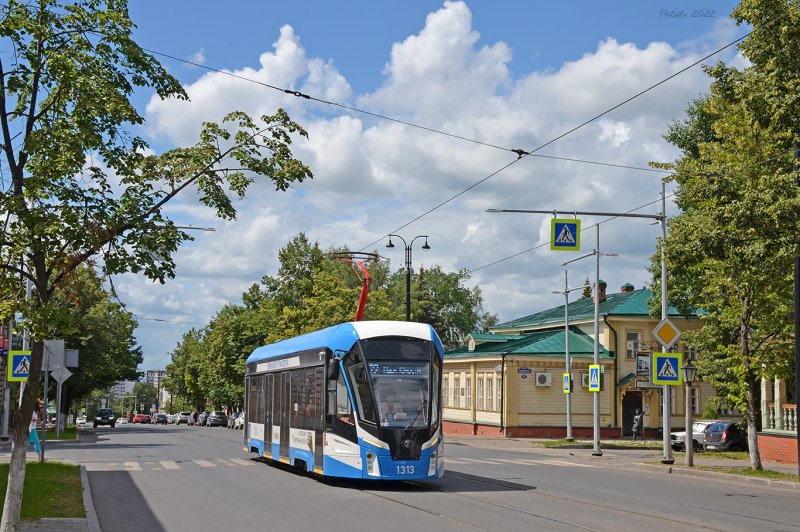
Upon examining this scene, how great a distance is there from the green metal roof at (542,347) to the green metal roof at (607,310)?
1.64m

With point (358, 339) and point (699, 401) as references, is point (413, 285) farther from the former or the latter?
point (358, 339)

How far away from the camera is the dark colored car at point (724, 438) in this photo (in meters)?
40.0

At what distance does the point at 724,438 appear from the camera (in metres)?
39.9

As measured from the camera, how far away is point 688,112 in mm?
46312

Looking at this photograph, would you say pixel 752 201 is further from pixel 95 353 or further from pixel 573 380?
pixel 95 353

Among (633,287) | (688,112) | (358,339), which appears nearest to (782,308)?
(358,339)

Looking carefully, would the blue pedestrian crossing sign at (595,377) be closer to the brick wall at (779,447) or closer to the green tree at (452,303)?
the brick wall at (779,447)

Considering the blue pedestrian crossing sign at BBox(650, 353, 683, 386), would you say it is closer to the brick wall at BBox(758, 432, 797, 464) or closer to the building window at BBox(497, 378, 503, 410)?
the brick wall at BBox(758, 432, 797, 464)

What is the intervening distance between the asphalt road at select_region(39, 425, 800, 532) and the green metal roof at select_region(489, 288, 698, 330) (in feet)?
87.5

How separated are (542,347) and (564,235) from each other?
28.5 meters

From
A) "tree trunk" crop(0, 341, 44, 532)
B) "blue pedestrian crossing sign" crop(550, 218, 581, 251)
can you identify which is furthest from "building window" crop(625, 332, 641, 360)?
"tree trunk" crop(0, 341, 44, 532)

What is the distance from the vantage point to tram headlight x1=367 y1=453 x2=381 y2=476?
17984 mm

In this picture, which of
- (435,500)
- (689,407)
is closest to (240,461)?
(435,500)

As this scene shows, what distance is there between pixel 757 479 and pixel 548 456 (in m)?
12.5
